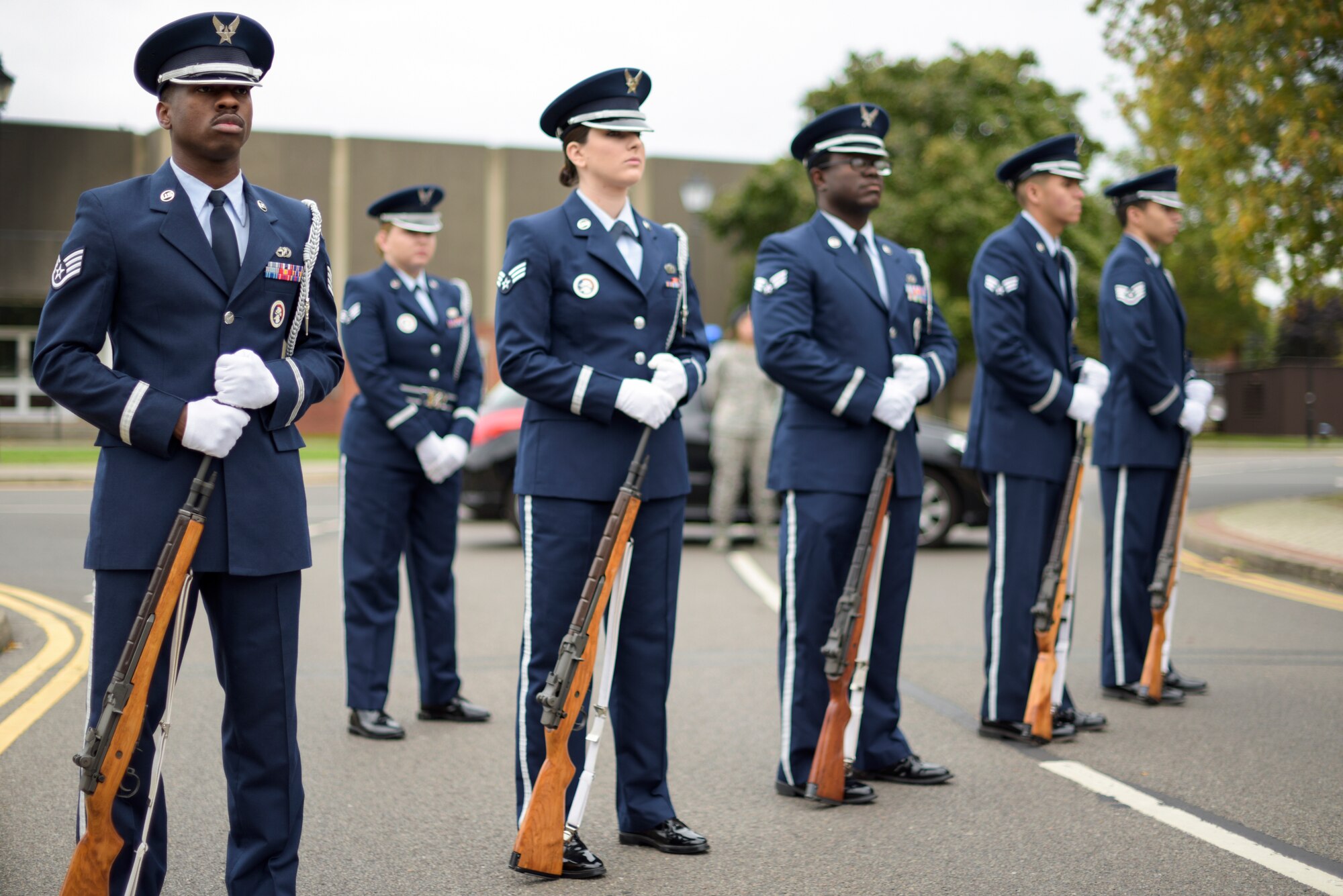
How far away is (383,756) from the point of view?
17.6 feet

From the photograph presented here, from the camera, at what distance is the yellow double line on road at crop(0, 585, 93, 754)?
5.76m

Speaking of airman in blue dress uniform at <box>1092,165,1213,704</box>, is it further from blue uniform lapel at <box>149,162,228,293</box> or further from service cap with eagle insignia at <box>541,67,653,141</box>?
blue uniform lapel at <box>149,162,228,293</box>

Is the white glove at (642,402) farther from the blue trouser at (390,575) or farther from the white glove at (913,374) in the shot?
the blue trouser at (390,575)

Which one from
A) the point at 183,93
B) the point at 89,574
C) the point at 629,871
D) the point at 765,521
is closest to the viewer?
the point at 183,93

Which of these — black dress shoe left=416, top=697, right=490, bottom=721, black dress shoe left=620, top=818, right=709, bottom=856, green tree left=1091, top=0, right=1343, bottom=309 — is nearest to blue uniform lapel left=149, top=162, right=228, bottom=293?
black dress shoe left=620, top=818, right=709, bottom=856

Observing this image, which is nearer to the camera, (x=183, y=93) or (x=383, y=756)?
(x=183, y=93)

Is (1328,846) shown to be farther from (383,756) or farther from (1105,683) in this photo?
(383,756)

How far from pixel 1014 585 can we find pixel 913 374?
A: 4.00 feet

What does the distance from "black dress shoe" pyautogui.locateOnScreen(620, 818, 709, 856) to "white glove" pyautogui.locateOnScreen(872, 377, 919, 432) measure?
1532 mm

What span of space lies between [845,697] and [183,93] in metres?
2.73

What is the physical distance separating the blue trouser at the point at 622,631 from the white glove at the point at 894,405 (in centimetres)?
84

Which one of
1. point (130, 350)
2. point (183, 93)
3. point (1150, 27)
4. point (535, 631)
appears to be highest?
point (1150, 27)

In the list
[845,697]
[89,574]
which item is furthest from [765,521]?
[845,697]

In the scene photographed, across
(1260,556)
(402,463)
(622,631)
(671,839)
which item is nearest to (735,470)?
(1260,556)
